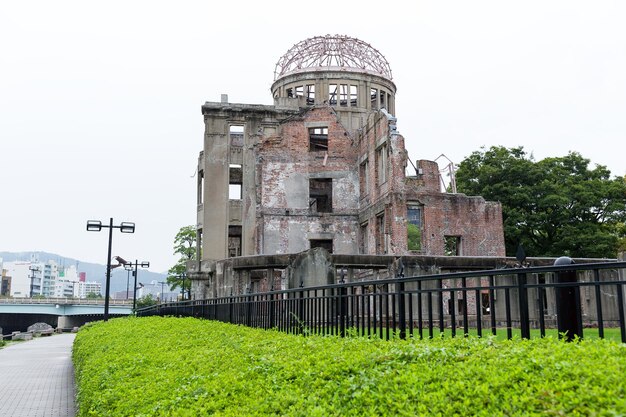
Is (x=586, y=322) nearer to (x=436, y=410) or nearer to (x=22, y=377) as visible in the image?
(x=22, y=377)

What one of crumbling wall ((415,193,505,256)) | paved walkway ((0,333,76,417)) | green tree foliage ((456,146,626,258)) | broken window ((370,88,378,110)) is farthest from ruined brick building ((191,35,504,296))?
paved walkway ((0,333,76,417))

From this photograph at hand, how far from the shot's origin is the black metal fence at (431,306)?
511cm

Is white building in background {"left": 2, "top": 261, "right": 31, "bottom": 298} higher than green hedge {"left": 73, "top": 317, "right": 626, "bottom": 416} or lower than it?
higher

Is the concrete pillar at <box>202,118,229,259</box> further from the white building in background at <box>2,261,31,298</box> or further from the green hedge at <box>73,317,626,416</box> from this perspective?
the white building in background at <box>2,261,31,298</box>

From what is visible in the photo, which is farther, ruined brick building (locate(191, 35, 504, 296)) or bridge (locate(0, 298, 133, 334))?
bridge (locate(0, 298, 133, 334))

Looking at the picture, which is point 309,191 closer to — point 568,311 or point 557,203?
point 557,203

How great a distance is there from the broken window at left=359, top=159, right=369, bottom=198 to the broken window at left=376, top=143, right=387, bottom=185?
1795 mm

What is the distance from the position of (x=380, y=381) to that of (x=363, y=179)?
32.2m

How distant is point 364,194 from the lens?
1400 inches

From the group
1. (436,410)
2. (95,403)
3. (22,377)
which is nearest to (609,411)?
(436,410)

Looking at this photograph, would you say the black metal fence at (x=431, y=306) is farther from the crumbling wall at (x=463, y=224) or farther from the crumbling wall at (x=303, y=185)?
the crumbling wall at (x=303, y=185)

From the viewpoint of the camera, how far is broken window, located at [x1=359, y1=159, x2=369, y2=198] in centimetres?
3544

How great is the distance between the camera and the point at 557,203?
127 ft

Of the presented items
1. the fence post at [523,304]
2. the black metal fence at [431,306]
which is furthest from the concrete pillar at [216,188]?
the fence post at [523,304]
